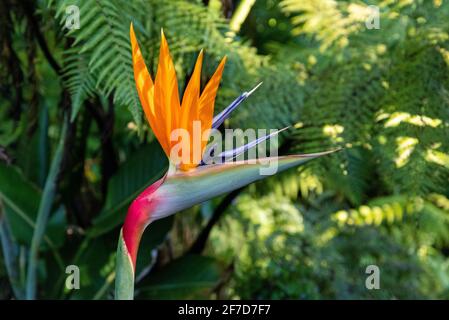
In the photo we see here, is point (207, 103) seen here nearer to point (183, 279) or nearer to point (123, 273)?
point (123, 273)

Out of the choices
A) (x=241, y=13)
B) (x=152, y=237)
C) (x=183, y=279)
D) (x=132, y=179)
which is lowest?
(x=183, y=279)

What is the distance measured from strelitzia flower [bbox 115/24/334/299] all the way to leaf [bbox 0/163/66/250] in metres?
0.61

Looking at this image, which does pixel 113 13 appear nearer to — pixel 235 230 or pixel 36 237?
pixel 36 237

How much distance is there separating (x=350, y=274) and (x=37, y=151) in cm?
83

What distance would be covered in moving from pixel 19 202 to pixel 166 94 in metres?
0.70

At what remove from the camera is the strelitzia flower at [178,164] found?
743 mm

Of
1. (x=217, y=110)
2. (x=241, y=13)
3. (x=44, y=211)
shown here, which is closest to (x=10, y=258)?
(x=44, y=211)

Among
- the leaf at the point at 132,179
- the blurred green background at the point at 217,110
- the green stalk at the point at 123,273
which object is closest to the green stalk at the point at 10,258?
the blurred green background at the point at 217,110

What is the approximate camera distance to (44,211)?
126 cm

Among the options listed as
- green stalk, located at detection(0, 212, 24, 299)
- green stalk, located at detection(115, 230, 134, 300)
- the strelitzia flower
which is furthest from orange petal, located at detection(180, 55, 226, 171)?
green stalk, located at detection(0, 212, 24, 299)

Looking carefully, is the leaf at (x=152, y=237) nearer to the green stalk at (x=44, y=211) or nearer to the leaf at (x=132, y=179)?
the leaf at (x=132, y=179)

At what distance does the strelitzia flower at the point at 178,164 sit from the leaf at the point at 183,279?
0.61 m

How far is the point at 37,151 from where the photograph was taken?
1.45m
